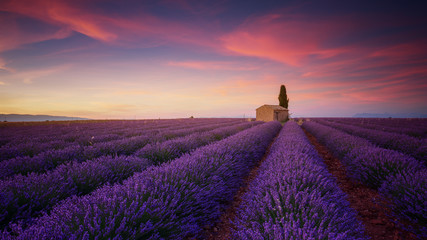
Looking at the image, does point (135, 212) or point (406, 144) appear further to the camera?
point (406, 144)

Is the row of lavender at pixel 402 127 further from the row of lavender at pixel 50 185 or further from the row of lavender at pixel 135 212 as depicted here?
the row of lavender at pixel 50 185

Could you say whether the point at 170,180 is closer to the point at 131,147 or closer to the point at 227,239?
the point at 227,239

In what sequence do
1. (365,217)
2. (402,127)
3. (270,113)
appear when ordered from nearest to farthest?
(365,217) < (402,127) < (270,113)

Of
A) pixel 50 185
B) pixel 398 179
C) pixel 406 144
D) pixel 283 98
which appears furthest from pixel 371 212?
pixel 283 98

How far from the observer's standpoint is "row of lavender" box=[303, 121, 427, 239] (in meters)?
2.29

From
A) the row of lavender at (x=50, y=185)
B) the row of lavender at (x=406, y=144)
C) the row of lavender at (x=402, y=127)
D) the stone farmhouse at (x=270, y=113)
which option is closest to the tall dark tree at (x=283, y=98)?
the stone farmhouse at (x=270, y=113)

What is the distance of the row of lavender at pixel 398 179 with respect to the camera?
2295mm

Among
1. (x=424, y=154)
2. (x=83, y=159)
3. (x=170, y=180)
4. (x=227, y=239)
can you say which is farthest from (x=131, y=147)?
(x=424, y=154)

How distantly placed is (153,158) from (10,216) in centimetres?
262

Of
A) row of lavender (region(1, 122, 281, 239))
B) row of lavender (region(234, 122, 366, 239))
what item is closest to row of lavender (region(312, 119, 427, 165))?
row of lavender (region(234, 122, 366, 239))

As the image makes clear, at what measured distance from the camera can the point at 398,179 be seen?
2791 mm

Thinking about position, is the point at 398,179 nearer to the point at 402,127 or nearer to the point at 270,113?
the point at 402,127

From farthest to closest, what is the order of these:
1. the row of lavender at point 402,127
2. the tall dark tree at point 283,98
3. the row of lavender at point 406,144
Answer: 1. the tall dark tree at point 283,98
2. the row of lavender at point 402,127
3. the row of lavender at point 406,144

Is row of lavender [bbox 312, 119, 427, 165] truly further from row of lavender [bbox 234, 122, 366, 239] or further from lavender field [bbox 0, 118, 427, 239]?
row of lavender [bbox 234, 122, 366, 239]
